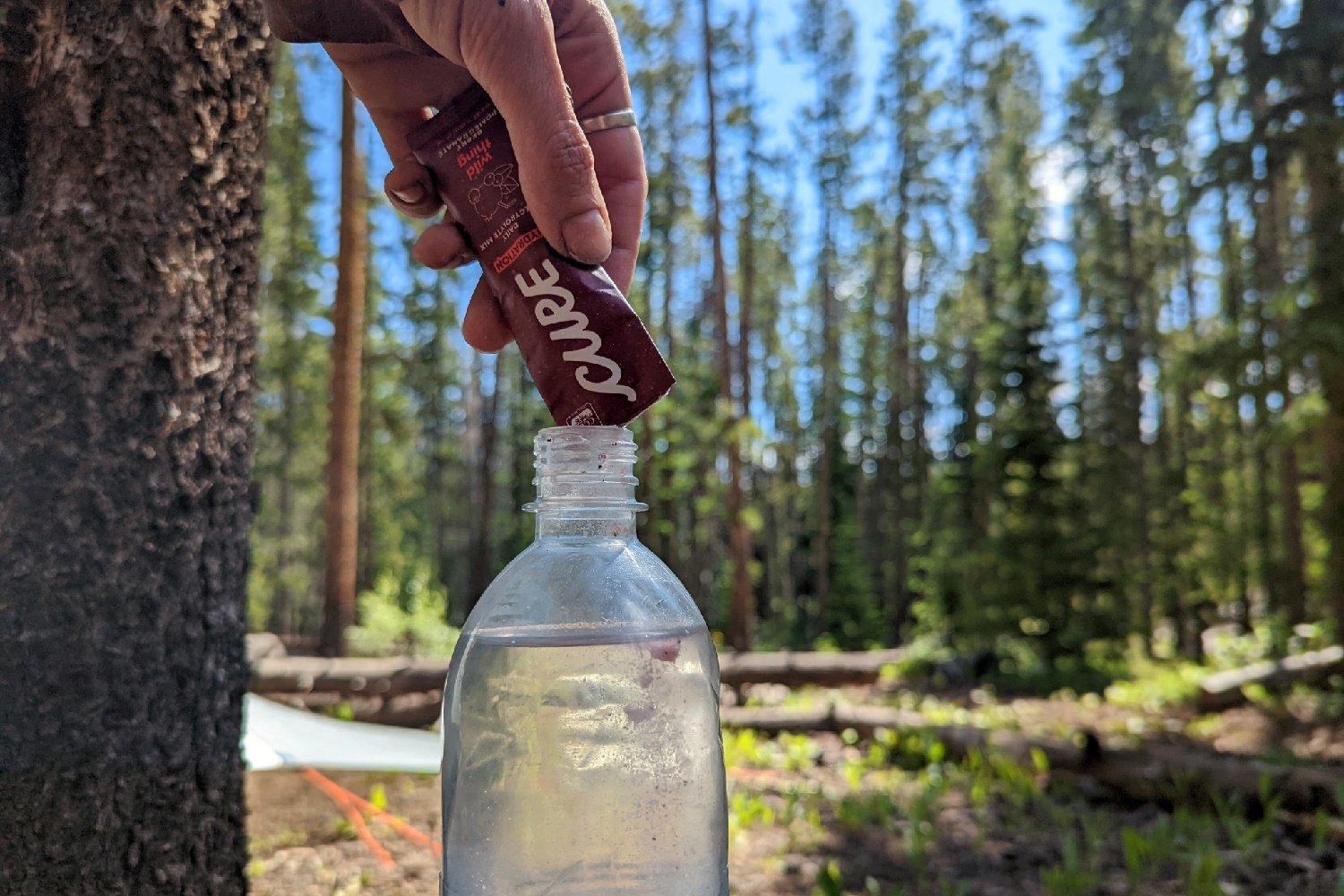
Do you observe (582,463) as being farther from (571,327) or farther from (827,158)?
(827,158)

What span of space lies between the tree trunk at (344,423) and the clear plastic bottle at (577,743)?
34.8ft

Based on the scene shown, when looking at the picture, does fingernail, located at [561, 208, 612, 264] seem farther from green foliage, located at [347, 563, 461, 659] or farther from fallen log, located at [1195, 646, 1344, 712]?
green foliage, located at [347, 563, 461, 659]

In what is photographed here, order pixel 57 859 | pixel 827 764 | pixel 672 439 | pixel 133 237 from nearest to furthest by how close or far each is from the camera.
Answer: pixel 57 859
pixel 133 237
pixel 827 764
pixel 672 439

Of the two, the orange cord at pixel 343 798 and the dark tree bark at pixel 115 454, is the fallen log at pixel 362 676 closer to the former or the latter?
the orange cord at pixel 343 798

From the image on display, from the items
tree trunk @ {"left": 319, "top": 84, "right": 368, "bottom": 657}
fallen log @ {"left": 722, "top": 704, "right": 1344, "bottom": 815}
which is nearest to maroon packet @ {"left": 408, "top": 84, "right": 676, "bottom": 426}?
fallen log @ {"left": 722, "top": 704, "right": 1344, "bottom": 815}

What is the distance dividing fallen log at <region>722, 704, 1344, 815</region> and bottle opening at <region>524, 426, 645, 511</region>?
15.8 feet

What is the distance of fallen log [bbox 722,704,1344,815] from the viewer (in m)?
5.00

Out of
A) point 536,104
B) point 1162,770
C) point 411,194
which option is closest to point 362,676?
point 1162,770

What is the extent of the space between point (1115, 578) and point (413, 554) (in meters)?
23.7

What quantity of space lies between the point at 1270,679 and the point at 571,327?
10.9 m

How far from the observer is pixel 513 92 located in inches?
48.8

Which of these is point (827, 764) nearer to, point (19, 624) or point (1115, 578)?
point (19, 624)

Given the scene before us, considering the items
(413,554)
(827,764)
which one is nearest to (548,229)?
(827,764)

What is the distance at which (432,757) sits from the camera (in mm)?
3574
